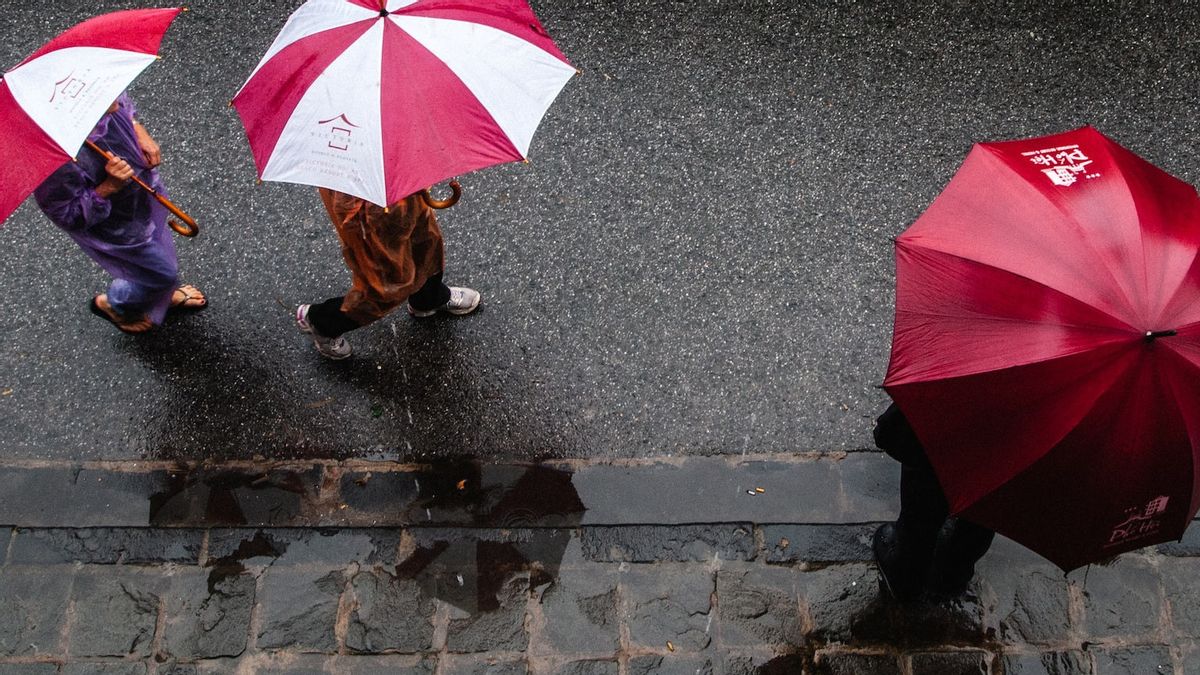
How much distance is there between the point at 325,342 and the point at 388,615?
1251 millimetres

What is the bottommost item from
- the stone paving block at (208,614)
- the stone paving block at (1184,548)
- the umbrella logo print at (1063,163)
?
the stone paving block at (208,614)

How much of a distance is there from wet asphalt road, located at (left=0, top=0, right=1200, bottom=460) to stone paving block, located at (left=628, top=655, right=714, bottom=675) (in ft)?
2.93

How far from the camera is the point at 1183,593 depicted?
4098mm

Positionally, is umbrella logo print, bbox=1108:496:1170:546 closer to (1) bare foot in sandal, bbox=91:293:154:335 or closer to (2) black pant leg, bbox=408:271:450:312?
(2) black pant leg, bbox=408:271:450:312

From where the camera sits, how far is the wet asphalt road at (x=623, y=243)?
4590mm

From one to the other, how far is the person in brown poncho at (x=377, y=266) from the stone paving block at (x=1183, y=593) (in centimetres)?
325

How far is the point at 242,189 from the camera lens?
17.4ft

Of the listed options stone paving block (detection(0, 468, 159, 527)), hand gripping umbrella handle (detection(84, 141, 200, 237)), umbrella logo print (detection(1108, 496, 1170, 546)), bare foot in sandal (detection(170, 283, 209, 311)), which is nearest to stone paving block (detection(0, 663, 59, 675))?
stone paving block (detection(0, 468, 159, 527))

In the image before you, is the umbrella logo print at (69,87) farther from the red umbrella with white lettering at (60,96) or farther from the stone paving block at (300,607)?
the stone paving block at (300,607)

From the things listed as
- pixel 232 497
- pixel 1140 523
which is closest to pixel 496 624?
pixel 232 497

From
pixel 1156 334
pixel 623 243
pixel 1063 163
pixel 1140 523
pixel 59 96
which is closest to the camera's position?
pixel 1156 334

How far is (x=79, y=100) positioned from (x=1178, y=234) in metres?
3.42

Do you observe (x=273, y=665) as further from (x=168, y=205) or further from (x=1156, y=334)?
(x=1156, y=334)

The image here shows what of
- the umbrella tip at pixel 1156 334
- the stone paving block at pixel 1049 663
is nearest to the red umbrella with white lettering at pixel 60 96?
the umbrella tip at pixel 1156 334
